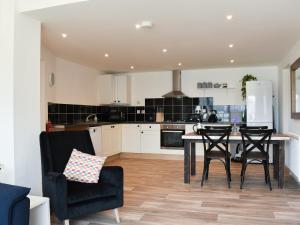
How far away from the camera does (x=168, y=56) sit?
5254 mm

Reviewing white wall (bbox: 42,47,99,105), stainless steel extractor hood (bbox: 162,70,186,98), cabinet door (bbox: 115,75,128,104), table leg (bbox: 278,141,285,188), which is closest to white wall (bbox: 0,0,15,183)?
white wall (bbox: 42,47,99,105)

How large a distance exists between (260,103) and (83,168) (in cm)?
445

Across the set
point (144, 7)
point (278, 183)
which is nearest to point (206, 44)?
point (144, 7)

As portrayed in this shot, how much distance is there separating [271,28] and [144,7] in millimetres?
1793

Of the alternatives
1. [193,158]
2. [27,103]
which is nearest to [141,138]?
[193,158]

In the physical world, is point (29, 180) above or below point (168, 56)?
below

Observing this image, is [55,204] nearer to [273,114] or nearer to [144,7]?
[144,7]

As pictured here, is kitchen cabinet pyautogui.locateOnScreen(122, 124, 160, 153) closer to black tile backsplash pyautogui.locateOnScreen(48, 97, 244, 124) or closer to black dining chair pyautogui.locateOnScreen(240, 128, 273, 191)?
black tile backsplash pyautogui.locateOnScreen(48, 97, 244, 124)

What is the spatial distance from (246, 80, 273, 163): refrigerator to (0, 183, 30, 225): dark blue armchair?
513 centimetres

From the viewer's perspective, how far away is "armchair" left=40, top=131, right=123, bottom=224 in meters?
2.43

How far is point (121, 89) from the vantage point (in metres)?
7.05

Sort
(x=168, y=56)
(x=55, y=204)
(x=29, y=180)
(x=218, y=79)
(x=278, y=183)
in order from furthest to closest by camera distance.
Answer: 1. (x=218, y=79)
2. (x=168, y=56)
3. (x=278, y=183)
4. (x=29, y=180)
5. (x=55, y=204)

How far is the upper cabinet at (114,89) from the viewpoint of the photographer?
22.7ft

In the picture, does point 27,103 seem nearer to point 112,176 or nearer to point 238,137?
point 112,176
